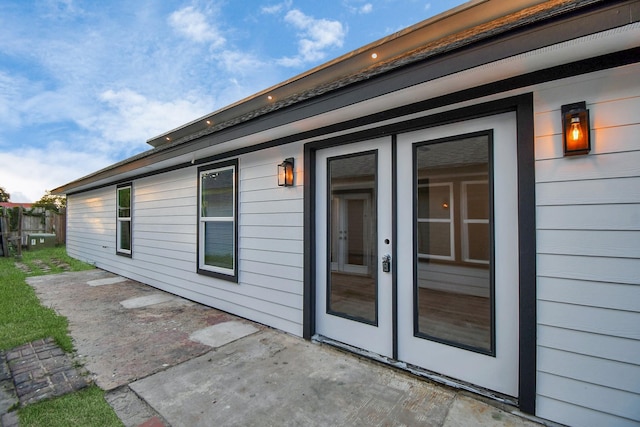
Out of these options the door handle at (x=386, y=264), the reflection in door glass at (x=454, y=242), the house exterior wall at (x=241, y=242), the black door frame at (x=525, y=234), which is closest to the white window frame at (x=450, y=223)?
the reflection in door glass at (x=454, y=242)

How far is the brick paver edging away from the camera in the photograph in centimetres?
221

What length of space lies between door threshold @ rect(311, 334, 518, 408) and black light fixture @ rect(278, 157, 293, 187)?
5.76ft

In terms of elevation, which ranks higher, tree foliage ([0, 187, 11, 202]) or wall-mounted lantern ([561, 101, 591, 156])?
tree foliage ([0, 187, 11, 202])

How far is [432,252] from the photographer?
2633mm

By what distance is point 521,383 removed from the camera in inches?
76.2

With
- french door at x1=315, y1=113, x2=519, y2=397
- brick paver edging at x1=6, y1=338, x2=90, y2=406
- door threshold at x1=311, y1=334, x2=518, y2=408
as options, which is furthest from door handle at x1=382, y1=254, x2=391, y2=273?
brick paver edging at x1=6, y1=338, x2=90, y2=406

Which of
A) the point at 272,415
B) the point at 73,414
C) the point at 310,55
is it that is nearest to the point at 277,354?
the point at 272,415

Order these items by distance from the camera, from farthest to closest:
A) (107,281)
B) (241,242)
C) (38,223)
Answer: (38,223)
(107,281)
(241,242)

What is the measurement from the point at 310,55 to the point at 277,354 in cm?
1206

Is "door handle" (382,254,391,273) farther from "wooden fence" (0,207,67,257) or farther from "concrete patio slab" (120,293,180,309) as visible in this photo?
"wooden fence" (0,207,67,257)

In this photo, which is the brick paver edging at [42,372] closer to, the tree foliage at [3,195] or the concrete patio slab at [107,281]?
the concrete patio slab at [107,281]

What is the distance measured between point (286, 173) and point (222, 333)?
6.58ft

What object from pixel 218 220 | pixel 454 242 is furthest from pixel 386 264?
pixel 218 220

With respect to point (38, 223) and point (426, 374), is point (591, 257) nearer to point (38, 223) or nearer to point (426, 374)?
point (426, 374)
